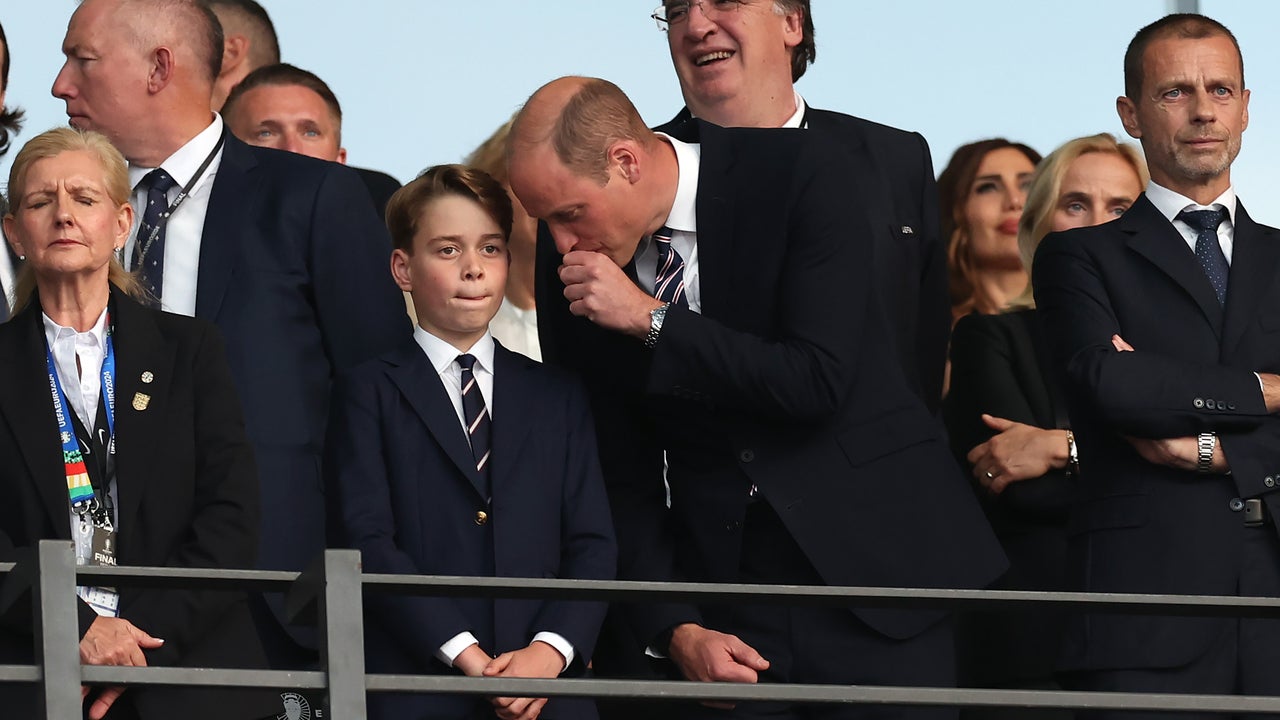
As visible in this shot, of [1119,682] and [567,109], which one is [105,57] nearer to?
[567,109]

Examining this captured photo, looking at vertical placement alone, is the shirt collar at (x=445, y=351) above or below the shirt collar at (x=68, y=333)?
below

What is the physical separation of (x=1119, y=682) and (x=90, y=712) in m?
2.06

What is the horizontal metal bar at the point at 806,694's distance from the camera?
3.02 meters

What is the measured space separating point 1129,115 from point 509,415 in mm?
1693

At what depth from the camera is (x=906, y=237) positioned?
192 inches

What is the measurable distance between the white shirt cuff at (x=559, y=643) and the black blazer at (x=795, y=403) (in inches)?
6.1

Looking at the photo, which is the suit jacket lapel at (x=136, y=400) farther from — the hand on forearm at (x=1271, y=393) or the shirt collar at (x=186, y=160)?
the hand on forearm at (x=1271, y=393)

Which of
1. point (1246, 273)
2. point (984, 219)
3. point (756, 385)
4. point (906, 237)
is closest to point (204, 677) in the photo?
point (756, 385)

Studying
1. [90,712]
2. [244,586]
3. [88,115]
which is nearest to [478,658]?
[90,712]

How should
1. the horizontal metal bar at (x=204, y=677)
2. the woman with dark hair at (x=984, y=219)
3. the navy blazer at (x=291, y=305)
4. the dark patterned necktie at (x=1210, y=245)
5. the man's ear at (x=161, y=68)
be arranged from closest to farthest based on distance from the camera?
the horizontal metal bar at (x=204, y=677)
the navy blazer at (x=291, y=305)
the dark patterned necktie at (x=1210, y=245)
the man's ear at (x=161, y=68)
the woman with dark hair at (x=984, y=219)

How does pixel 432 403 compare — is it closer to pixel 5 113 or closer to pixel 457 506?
pixel 457 506

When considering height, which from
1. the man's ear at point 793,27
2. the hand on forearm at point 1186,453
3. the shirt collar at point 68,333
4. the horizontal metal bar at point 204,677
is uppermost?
the man's ear at point 793,27

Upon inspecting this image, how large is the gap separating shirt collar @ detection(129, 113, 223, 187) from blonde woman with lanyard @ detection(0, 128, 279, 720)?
0.52 meters

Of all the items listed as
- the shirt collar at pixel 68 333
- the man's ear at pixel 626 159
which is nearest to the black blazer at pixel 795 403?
the man's ear at pixel 626 159
